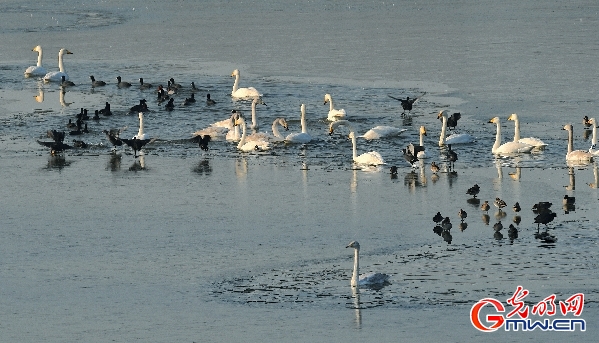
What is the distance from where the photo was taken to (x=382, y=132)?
Result: 2284cm

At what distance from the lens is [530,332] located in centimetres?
1222

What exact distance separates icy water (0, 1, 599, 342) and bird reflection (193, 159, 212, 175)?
0.03 metres

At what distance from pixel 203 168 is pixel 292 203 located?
3.18m

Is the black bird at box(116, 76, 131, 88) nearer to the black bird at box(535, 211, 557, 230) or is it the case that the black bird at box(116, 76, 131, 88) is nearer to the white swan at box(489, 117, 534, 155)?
the white swan at box(489, 117, 534, 155)

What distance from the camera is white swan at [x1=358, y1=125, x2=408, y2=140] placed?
22672 mm

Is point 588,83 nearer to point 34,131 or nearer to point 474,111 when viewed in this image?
point 474,111

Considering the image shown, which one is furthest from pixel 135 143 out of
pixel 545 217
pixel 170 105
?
pixel 545 217

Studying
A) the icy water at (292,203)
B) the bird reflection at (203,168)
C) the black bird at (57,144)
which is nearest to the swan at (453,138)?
the icy water at (292,203)

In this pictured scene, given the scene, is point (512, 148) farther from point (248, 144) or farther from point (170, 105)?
point (170, 105)

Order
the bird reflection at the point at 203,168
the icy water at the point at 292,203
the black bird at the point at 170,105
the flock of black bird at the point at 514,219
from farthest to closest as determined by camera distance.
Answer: the black bird at the point at 170,105 → the bird reflection at the point at 203,168 → the flock of black bird at the point at 514,219 → the icy water at the point at 292,203

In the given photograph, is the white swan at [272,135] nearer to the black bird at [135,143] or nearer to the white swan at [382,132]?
the white swan at [382,132]

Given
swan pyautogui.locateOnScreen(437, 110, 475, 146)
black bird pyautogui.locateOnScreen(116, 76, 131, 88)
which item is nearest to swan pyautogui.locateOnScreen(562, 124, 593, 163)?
swan pyautogui.locateOnScreen(437, 110, 475, 146)

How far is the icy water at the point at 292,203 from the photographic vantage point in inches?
512

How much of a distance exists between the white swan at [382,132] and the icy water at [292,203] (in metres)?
0.14
